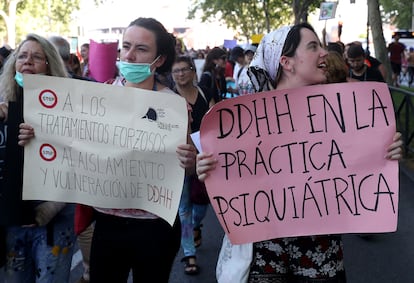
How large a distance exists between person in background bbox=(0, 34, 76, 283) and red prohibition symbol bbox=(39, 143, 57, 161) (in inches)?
3.0

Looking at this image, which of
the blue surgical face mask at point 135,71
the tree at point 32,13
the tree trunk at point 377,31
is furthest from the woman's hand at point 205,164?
the tree at point 32,13

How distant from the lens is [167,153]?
240cm

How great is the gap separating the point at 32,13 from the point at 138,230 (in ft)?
171

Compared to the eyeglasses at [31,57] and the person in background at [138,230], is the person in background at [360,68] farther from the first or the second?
the eyeglasses at [31,57]

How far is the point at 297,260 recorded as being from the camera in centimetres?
231

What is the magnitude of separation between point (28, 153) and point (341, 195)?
4.52 ft

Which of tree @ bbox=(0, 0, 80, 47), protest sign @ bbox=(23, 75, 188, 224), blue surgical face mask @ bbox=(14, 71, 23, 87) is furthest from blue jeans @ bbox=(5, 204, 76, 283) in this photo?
tree @ bbox=(0, 0, 80, 47)

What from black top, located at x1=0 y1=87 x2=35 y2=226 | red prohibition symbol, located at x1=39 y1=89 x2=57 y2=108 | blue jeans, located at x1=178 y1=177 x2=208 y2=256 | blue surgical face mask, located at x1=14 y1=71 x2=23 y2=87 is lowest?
blue jeans, located at x1=178 y1=177 x2=208 y2=256

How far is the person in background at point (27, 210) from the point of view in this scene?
2.56 metres

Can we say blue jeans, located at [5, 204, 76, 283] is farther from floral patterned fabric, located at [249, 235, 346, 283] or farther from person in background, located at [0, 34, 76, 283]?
floral patterned fabric, located at [249, 235, 346, 283]

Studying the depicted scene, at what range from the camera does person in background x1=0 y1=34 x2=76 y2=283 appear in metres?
2.56

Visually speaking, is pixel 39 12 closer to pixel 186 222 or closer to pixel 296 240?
pixel 186 222

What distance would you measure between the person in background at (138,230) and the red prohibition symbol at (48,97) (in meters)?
0.33

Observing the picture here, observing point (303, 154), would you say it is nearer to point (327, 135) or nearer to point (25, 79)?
point (327, 135)
